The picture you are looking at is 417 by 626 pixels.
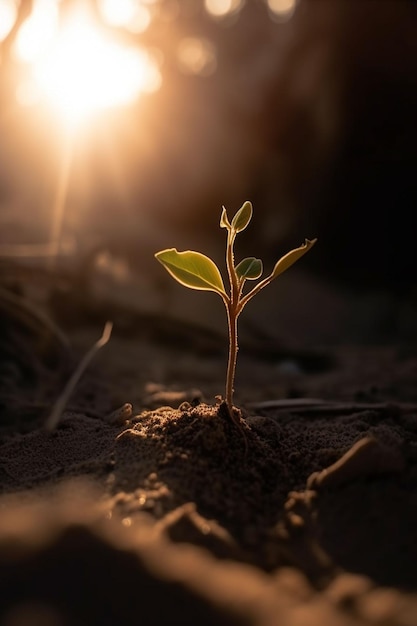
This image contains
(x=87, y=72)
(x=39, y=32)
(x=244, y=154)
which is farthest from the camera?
(x=244, y=154)

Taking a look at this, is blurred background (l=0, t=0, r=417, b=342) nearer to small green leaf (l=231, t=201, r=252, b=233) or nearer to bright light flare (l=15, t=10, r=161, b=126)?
bright light flare (l=15, t=10, r=161, b=126)

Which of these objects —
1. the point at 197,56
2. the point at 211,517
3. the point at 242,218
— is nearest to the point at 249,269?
the point at 242,218

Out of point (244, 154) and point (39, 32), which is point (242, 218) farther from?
point (244, 154)

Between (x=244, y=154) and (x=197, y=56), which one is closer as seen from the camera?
(x=244, y=154)

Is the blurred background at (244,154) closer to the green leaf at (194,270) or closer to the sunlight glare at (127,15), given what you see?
the sunlight glare at (127,15)

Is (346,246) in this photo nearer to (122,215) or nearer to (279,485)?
(122,215)

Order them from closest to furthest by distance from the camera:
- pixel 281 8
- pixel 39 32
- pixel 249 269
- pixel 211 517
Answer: pixel 211 517, pixel 249 269, pixel 39 32, pixel 281 8
